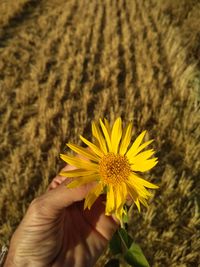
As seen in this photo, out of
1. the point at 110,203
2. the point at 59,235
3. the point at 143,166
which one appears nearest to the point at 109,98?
the point at 59,235

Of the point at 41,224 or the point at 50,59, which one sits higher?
the point at 50,59

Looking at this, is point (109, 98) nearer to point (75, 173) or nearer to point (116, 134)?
point (116, 134)

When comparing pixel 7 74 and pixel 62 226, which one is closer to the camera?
pixel 62 226

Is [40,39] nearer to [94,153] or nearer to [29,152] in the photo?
[29,152]

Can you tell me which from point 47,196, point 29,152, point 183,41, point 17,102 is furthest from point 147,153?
point 183,41

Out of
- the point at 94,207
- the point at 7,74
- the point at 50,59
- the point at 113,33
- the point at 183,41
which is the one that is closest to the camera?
the point at 94,207

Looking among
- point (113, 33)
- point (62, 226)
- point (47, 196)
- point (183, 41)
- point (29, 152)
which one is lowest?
point (62, 226)

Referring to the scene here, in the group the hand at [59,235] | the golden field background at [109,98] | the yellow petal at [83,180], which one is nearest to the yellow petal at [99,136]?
the yellow petal at [83,180]
